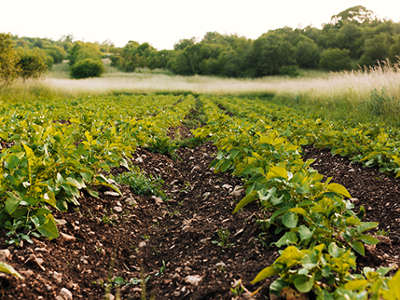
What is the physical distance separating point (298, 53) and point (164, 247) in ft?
173

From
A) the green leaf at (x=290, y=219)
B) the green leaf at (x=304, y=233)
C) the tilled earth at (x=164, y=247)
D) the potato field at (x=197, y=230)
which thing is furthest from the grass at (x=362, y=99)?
the green leaf at (x=304, y=233)

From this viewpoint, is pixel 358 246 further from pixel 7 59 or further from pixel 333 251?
pixel 7 59

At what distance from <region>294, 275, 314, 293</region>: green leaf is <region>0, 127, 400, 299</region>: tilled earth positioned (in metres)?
0.28

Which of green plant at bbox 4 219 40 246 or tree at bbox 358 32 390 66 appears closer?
green plant at bbox 4 219 40 246

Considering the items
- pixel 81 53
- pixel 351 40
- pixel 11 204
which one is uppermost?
pixel 81 53

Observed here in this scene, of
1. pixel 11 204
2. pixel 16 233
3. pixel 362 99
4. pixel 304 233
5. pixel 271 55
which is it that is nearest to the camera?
pixel 304 233

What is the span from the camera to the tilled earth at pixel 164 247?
166cm

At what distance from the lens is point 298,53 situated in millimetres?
47906

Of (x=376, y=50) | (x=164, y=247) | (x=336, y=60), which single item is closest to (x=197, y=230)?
(x=164, y=247)

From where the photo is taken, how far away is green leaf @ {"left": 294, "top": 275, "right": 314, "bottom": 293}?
3.95 feet

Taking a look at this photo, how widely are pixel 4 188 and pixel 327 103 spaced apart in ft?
40.2

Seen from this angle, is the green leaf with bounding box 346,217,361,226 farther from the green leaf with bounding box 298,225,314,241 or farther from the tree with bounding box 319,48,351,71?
the tree with bounding box 319,48,351,71

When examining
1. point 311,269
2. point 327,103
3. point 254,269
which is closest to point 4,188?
point 254,269

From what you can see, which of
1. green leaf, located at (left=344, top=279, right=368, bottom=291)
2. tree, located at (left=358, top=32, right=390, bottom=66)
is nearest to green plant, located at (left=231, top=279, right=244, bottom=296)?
green leaf, located at (left=344, top=279, right=368, bottom=291)
